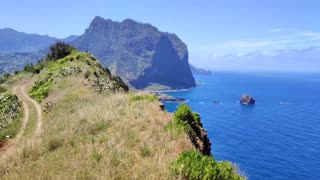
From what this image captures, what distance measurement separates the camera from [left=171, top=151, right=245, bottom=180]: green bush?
31.6 ft

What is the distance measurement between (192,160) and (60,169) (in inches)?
141

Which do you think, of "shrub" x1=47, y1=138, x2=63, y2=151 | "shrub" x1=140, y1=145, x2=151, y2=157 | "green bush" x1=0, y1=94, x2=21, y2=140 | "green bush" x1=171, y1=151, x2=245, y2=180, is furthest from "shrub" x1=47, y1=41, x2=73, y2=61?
"green bush" x1=171, y1=151, x2=245, y2=180

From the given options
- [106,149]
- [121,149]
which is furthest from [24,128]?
[121,149]

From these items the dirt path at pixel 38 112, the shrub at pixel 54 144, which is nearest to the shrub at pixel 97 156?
the shrub at pixel 54 144

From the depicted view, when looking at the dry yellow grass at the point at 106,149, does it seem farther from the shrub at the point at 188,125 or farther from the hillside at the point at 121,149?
the shrub at the point at 188,125

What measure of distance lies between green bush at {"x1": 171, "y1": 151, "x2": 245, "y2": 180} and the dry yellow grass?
0.34m

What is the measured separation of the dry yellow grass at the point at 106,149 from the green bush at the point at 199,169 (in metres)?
0.34

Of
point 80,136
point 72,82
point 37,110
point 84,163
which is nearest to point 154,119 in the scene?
point 80,136

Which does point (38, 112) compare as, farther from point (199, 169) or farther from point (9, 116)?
point (199, 169)

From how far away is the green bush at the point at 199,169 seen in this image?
31.6 ft

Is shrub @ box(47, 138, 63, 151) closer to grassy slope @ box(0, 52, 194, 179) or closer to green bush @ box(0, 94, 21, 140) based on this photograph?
grassy slope @ box(0, 52, 194, 179)

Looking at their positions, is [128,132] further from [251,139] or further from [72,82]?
[251,139]

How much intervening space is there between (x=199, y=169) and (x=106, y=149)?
3.74 meters

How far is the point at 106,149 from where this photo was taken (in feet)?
40.2
